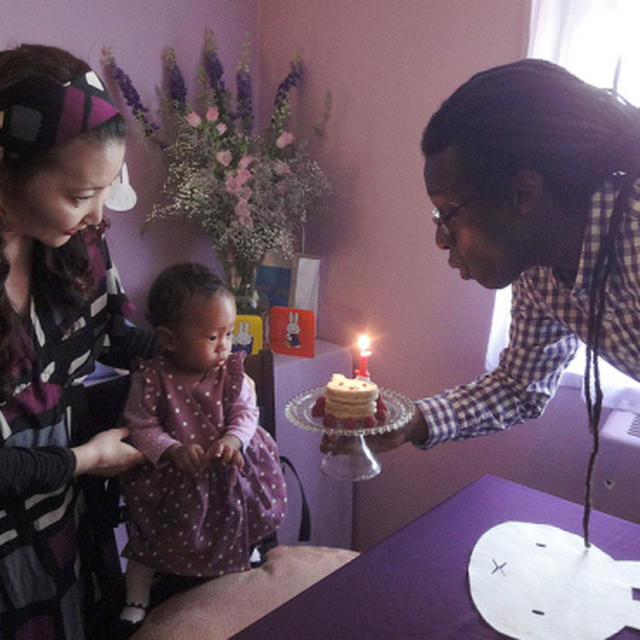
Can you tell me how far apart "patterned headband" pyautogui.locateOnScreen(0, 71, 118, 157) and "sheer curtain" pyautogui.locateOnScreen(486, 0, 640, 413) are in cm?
130

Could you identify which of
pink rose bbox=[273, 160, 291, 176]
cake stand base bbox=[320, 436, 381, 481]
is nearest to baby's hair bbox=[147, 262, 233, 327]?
cake stand base bbox=[320, 436, 381, 481]

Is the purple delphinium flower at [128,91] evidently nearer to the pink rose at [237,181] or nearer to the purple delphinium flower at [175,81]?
the purple delphinium flower at [175,81]

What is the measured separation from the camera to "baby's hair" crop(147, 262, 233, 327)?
145cm

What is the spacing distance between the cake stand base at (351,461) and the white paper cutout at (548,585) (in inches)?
15.2

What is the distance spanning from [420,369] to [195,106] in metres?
1.33

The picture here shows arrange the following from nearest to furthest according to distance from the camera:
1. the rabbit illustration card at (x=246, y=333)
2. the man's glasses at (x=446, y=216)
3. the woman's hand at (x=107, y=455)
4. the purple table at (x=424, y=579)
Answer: the purple table at (x=424, y=579) → the man's glasses at (x=446, y=216) → the woman's hand at (x=107, y=455) → the rabbit illustration card at (x=246, y=333)

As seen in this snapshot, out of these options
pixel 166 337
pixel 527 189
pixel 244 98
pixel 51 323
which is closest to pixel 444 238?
pixel 527 189

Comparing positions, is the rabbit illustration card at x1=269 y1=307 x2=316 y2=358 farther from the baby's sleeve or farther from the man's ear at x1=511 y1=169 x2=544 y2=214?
the man's ear at x1=511 y1=169 x2=544 y2=214

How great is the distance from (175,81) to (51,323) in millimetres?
1242

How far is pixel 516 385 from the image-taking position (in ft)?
4.66

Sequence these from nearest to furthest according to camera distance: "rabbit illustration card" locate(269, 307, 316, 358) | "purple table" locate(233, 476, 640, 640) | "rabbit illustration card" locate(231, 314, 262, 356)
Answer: "purple table" locate(233, 476, 640, 640) → "rabbit illustration card" locate(231, 314, 262, 356) → "rabbit illustration card" locate(269, 307, 316, 358)

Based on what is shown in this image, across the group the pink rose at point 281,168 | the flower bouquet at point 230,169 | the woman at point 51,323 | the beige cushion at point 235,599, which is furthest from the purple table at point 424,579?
the pink rose at point 281,168

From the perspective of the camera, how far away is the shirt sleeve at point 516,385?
4.53ft

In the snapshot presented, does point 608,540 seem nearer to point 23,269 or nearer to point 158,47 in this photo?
point 23,269
